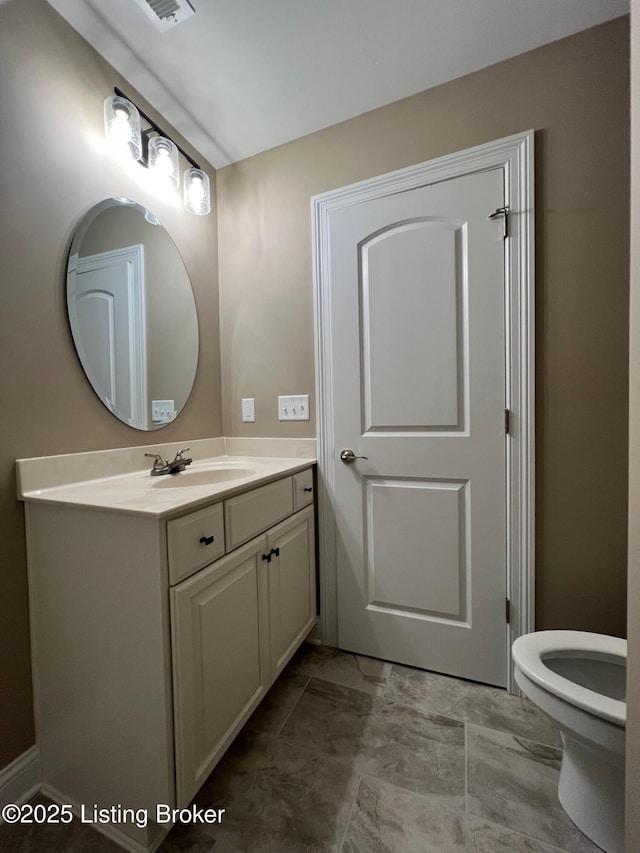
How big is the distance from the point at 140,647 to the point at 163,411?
936 millimetres

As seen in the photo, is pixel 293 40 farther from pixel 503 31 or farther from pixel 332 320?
pixel 332 320

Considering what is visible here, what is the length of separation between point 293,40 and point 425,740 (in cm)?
249

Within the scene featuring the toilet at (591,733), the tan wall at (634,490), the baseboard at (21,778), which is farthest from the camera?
the baseboard at (21,778)

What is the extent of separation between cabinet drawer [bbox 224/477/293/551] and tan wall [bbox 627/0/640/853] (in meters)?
0.90

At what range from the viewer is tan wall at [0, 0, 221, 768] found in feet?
3.24

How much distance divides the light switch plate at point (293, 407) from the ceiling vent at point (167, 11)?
4.51ft

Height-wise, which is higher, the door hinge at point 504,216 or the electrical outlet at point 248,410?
the door hinge at point 504,216

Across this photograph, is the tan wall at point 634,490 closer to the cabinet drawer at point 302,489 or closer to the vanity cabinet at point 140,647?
the vanity cabinet at point 140,647

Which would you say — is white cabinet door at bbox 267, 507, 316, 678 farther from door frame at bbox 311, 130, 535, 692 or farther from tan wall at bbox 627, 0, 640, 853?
tan wall at bbox 627, 0, 640, 853

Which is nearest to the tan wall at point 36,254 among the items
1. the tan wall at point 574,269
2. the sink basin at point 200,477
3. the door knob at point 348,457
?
the sink basin at point 200,477

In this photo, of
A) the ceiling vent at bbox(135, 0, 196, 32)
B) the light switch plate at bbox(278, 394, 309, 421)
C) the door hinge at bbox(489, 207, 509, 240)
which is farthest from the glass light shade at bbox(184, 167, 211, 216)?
the door hinge at bbox(489, 207, 509, 240)

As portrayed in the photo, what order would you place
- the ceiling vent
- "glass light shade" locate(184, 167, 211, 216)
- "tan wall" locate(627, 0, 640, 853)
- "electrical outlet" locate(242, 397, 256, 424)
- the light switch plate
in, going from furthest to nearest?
"electrical outlet" locate(242, 397, 256, 424), the light switch plate, "glass light shade" locate(184, 167, 211, 216), the ceiling vent, "tan wall" locate(627, 0, 640, 853)

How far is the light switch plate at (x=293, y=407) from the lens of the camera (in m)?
1.67

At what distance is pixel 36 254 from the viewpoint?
106cm
